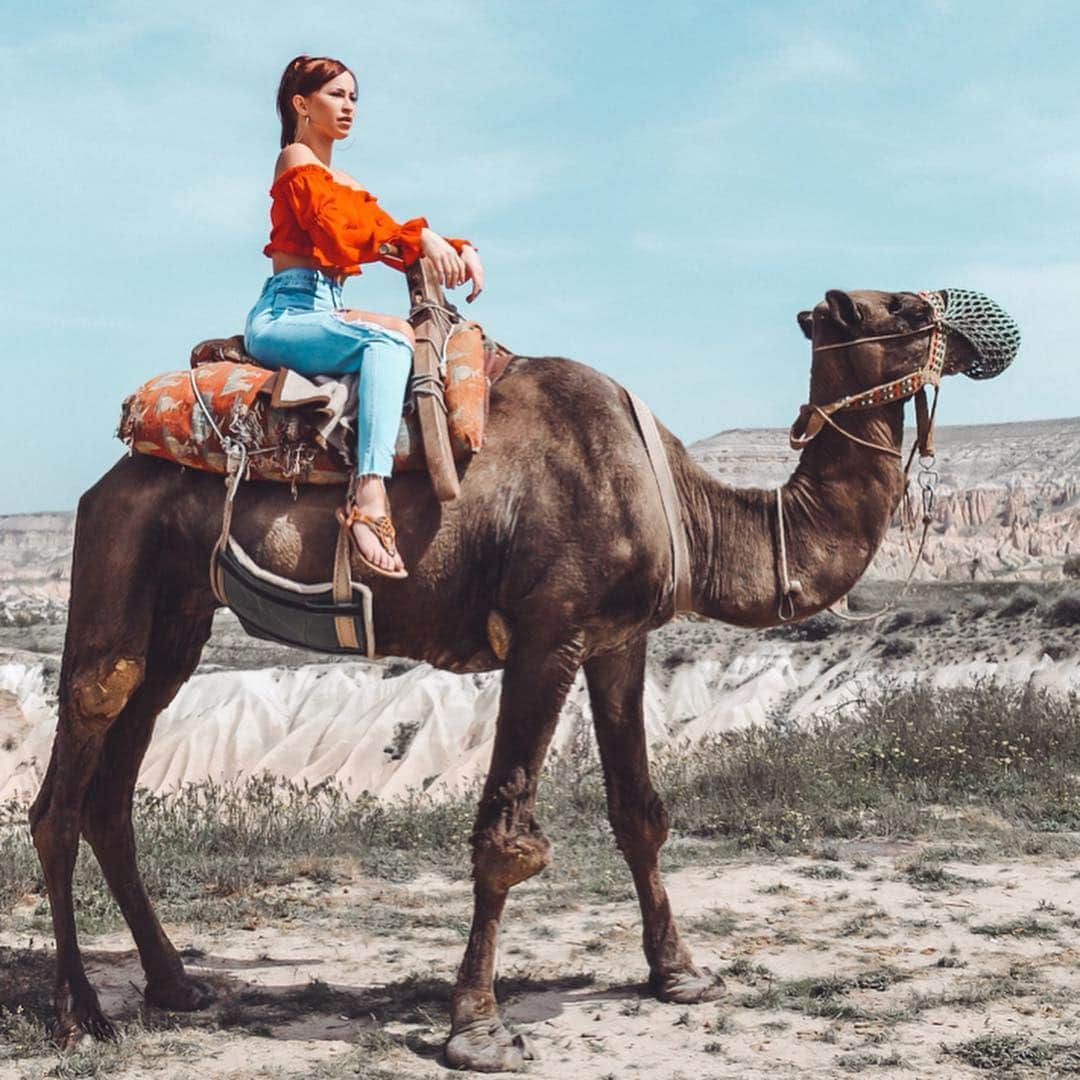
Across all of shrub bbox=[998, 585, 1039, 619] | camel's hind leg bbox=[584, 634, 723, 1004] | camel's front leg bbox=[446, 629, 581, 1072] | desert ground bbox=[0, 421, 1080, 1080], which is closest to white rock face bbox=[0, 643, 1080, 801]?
shrub bbox=[998, 585, 1039, 619]

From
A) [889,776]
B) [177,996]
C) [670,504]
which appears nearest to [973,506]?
[889,776]

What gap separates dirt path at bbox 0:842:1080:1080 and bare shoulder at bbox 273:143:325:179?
361cm

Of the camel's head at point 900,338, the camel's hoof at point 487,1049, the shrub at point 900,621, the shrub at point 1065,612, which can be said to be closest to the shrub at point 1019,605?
the shrub at point 1065,612

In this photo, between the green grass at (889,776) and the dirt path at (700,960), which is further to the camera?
the green grass at (889,776)

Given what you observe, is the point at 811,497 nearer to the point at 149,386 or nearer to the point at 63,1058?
the point at 149,386

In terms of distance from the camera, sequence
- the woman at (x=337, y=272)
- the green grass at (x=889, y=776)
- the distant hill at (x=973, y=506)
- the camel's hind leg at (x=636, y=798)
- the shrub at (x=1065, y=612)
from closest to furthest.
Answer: the woman at (x=337, y=272), the camel's hind leg at (x=636, y=798), the green grass at (x=889, y=776), the shrub at (x=1065, y=612), the distant hill at (x=973, y=506)

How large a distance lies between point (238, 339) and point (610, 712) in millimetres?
2406

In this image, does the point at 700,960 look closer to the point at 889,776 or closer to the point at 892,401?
the point at 892,401

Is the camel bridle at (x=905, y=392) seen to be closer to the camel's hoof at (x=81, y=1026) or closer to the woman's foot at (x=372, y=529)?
the woman's foot at (x=372, y=529)

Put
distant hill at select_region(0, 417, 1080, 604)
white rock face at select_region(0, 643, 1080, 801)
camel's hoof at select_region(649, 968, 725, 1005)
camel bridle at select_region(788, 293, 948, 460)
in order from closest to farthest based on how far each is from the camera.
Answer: camel bridle at select_region(788, 293, 948, 460) < camel's hoof at select_region(649, 968, 725, 1005) < white rock face at select_region(0, 643, 1080, 801) < distant hill at select_region(0, 417, 1080, 604)

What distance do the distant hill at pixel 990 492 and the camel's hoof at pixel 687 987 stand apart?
147ft

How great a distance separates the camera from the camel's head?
225 inches

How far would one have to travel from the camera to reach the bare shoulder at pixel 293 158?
564cm

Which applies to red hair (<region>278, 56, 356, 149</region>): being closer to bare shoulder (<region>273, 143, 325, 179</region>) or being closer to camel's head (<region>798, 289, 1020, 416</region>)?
bare shoulder (<region>273, 143, 325, 179</region>)
